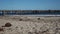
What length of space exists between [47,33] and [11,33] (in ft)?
10.2

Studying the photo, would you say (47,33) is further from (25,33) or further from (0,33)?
(0,33)

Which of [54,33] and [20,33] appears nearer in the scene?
[54,33]

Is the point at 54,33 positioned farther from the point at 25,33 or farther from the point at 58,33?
the point at 25,33

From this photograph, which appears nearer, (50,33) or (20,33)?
(50,33)

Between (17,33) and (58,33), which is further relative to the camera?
(17,33)

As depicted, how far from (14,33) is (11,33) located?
0.85 ft

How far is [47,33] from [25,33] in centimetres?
214

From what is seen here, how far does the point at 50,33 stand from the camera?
974 cm

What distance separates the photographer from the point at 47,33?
971 cm

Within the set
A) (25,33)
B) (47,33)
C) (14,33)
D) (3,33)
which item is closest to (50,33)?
(47,33)

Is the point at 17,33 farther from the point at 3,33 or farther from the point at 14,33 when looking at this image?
the point at 3,33

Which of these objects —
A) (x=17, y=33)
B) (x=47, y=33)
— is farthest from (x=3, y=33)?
(x=47, y=33)

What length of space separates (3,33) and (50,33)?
3.81 m

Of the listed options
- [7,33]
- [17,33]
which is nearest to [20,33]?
[17,33]
